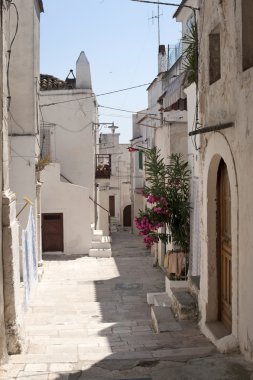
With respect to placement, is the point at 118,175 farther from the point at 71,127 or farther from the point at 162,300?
the point at 162,300

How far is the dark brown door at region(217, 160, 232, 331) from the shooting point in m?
7.29

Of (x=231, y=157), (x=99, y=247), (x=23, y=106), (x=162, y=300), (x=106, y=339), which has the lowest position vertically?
(x=99, y=247)

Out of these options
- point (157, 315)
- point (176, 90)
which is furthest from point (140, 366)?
point (176, 90)

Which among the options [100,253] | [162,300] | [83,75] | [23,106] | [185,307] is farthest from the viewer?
[83,75]

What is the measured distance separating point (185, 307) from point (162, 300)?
302 centimetres

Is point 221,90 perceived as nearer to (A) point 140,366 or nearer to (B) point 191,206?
(A) point 140,366

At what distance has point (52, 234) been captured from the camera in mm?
23359

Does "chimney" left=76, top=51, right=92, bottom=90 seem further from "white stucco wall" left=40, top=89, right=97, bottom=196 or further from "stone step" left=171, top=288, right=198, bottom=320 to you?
"stone step" left=171, top=288, right=198, bottom=320

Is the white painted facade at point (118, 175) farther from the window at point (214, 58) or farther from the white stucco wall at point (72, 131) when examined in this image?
the window at point (214, 58)

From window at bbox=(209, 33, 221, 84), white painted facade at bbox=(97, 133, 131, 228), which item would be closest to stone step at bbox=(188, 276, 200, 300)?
window at bbox=(209, 33, 221, 84)

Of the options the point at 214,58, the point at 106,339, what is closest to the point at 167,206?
the point at 106,339

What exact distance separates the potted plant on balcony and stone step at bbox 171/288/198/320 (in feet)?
9.16

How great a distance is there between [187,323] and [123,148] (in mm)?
39874

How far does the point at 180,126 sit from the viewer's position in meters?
15.0
